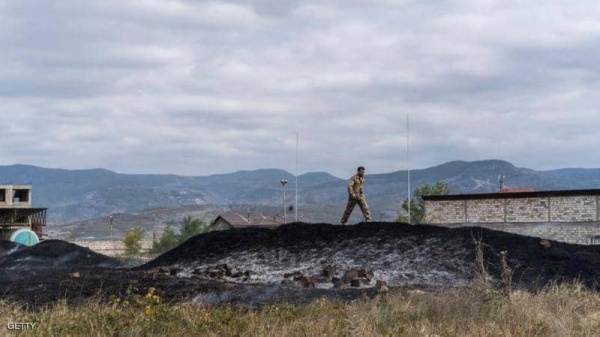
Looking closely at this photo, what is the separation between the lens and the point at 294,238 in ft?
82.9

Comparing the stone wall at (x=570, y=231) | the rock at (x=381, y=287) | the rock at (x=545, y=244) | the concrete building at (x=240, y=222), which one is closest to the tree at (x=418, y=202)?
the concrete building at (x=240, y=222)

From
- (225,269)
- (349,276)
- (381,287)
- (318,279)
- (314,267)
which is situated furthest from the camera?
(225,269)

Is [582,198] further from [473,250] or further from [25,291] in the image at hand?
[25,291]

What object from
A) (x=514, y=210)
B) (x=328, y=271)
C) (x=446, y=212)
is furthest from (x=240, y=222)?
(x=328, y=271)

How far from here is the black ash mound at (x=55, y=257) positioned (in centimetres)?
2916

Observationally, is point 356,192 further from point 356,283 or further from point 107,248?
point 107,248

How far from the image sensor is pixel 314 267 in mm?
22797

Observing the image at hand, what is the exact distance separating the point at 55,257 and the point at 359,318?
19.1 metres

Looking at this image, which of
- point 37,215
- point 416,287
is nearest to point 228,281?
point 416,287

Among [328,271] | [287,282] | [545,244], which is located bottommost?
[287,282]

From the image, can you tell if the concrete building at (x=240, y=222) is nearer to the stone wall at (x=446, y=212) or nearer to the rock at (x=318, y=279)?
the stone wall at (x=446, y=212)

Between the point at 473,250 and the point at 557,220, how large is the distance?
1520 cm

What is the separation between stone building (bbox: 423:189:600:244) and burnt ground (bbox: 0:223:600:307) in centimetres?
1177

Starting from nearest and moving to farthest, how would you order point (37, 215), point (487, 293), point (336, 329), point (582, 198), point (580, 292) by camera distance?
point (336, 329)
point (487, 293)
point (580, 292)
point (582, 198)
point (37, 215)
